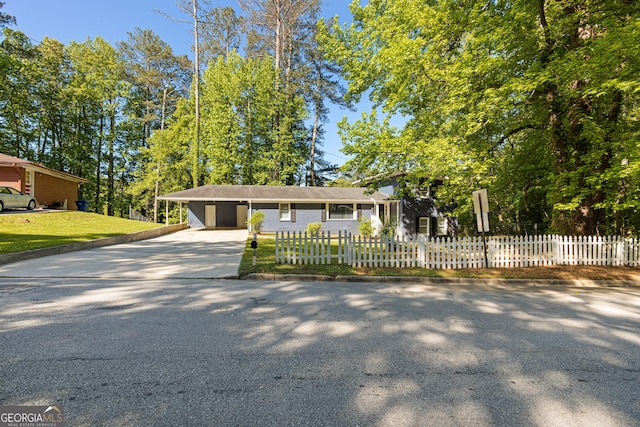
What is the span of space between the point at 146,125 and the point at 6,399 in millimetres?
39723

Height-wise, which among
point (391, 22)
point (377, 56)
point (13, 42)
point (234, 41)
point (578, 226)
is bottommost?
point (578, 226)

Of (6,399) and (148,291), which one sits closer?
(6,399)

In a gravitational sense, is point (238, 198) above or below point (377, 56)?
below

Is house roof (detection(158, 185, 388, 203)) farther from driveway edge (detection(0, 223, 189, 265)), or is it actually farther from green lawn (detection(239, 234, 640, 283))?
green lawn (detection(239, 234, 640, 283))

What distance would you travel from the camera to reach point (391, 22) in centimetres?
1048

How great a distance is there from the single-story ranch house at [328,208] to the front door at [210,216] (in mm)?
2289

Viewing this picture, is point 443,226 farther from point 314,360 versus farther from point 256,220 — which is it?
point 314,360

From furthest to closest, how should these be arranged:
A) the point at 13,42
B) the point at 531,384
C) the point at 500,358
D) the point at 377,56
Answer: the point at 13,42 < the point at 377,56 < the point at 500,358 < the point at 531,384

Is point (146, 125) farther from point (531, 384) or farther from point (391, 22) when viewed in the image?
point (531, 384)

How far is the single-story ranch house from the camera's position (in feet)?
69.6

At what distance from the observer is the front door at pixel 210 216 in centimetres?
2562

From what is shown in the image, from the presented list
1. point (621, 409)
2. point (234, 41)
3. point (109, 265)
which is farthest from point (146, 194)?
point (621, 409)

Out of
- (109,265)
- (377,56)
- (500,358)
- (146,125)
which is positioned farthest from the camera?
(146,125)

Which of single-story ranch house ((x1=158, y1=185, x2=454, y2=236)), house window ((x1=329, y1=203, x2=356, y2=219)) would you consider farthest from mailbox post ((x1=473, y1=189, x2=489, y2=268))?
house window ((x1=329, y1=203, x2=356, y2=219))
